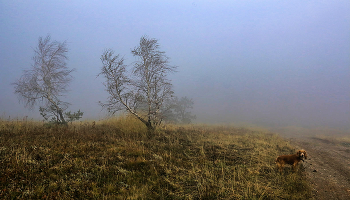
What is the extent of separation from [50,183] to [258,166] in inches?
252

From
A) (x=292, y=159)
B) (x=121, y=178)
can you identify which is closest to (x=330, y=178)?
(x=292, y=159)

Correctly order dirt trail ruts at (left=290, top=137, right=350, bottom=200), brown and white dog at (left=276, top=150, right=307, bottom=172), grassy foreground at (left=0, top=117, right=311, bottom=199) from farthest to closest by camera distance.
A: brown and white dog at (left=276, top=150, right=307, bottom=172) < dirt trail ruts at (left=290, top=137, right=350, bottom=200) < grassy foreground at (left=0, top=117, right=311, bottom=199)

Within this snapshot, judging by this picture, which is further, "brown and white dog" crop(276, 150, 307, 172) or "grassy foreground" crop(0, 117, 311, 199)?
"brown and white dog" crop(276, 150, 307, 172)

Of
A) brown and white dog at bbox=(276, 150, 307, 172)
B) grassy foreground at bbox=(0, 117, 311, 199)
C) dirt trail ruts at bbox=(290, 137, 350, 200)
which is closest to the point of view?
grassy foreground at bbox=(0, 117, 311, 199)

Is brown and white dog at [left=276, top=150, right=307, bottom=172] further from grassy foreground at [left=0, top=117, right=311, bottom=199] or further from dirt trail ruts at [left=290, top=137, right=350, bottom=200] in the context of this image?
dirt trail ruts at [left=290, top=137, right=350, bottom=200]

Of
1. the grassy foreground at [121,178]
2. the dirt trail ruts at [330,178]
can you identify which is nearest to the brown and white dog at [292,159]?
the grassy foreground at [121,178]

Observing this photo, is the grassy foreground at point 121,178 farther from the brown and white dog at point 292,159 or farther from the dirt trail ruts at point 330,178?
the dirt trail ruts at point 330,178

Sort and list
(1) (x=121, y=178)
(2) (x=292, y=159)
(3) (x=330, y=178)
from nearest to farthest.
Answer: (1) (x=121, y=178) < (2) (x=292, y=159) < (3) (x=330, y=178)

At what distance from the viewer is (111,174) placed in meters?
4.68

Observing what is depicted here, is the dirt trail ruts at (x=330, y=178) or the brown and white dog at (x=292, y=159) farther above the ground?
the brown and white dog at (x=292, y=159)

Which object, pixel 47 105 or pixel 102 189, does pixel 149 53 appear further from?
pixel 102 189

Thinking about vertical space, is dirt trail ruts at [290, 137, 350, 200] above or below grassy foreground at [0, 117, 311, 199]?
below

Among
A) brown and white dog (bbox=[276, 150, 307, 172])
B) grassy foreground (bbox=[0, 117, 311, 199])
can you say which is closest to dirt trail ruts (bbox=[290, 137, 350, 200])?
grassy foreground (bbox=[0, 117, 311, 199])

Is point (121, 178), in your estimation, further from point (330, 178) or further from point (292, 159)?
point (330, 178)
